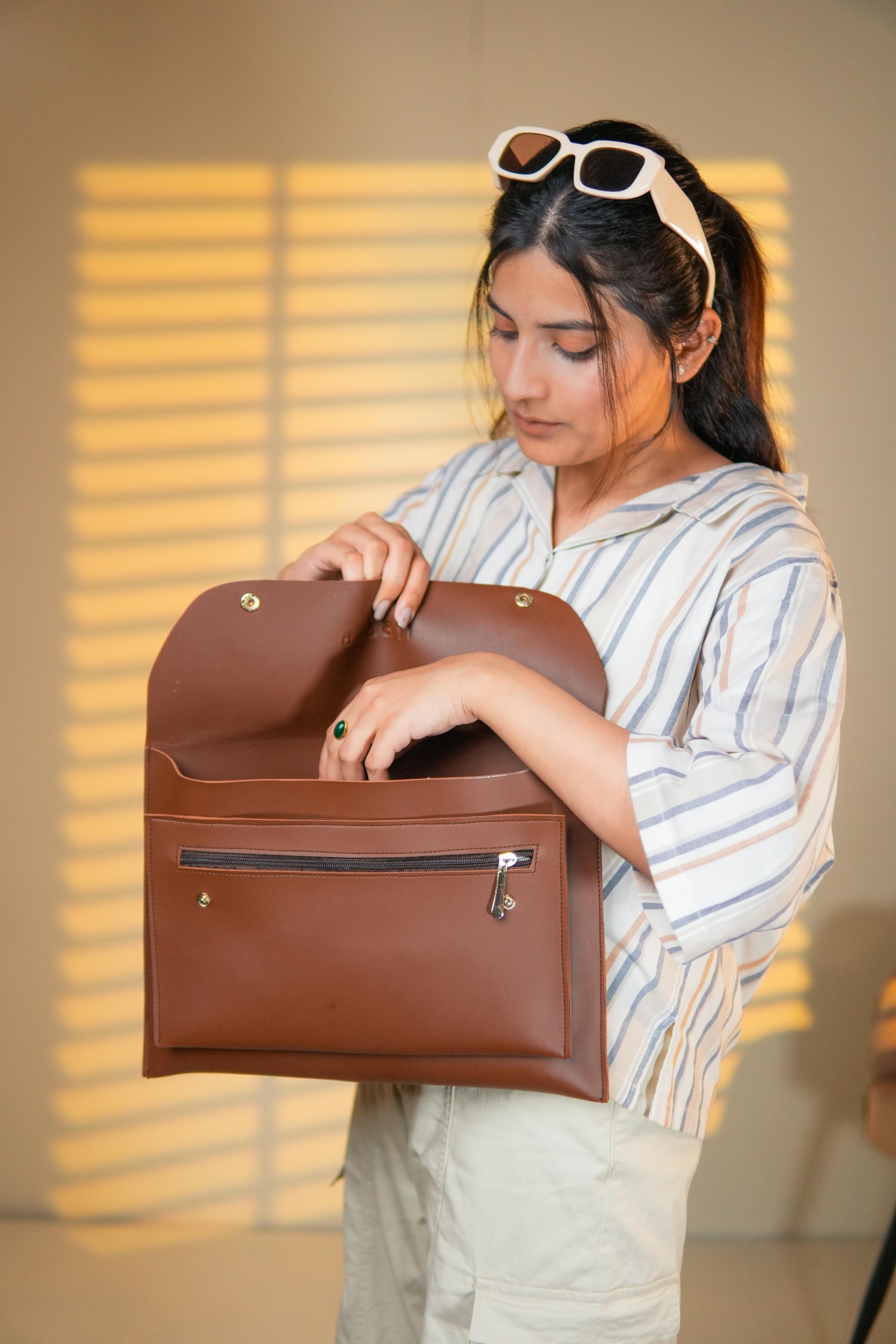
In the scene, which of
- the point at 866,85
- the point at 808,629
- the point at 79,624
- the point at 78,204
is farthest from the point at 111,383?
the point at 808,629

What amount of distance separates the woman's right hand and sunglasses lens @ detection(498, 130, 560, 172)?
336mm

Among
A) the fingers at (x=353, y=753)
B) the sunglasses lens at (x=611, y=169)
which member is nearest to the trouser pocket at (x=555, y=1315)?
the fingers at (x=353, y=753)

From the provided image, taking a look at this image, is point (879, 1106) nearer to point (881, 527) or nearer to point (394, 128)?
point (881, 527)

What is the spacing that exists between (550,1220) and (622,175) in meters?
0.86

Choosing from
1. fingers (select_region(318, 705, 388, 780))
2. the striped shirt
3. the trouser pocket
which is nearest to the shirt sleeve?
the striped shirt

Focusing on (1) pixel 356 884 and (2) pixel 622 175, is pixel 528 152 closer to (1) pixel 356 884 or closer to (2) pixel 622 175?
(2) pixel 622 175

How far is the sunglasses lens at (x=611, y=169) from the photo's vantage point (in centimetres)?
93

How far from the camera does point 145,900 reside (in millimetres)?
927

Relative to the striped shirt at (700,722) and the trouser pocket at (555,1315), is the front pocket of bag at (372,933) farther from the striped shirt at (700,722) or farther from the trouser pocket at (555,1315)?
the trouser pocket at (555,1315)

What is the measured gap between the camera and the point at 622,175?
0.94 meters

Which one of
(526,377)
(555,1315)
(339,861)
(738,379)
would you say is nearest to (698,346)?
(738,379)

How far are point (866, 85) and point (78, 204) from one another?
4.92ft

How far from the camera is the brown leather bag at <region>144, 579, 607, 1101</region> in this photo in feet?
2.81

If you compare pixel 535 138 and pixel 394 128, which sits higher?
pixel 394 128
